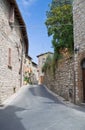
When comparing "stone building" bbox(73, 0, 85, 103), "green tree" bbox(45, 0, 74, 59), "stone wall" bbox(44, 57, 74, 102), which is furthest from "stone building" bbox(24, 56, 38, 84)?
"stone building" bbox(73, 0, 85, 103)

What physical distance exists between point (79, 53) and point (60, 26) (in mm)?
7263

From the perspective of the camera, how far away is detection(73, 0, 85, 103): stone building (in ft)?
42.6

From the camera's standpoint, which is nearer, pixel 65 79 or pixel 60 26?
pixel 65 79

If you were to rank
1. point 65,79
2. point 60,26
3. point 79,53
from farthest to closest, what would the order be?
point 60,26 < point 65,79 < point 79,53

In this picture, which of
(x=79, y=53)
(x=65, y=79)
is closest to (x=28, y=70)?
(x=65, y=79)

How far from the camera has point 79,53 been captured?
13266mm

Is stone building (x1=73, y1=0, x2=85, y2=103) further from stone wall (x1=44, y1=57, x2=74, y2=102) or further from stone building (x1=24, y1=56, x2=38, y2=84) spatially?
stone building (x1=24, y1=56, x2=38, y2=84)

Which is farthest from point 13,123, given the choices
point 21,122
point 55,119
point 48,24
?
point 48,24

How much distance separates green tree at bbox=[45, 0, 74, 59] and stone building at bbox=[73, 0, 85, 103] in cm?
483

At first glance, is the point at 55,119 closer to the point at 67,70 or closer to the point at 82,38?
the point at 82,38

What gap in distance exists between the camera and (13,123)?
25.2 feet

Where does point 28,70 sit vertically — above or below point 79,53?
above

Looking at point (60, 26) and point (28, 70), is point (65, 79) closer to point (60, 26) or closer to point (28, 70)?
point (60, 26)

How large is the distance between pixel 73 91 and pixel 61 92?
3.01 m
